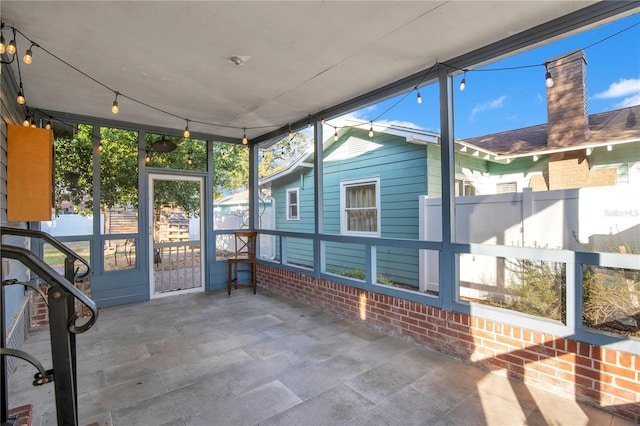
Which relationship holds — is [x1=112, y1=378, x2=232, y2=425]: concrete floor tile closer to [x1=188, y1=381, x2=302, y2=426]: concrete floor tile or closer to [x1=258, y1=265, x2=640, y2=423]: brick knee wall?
[x1=188, y1=381, x2=302, y2=426]: concrete floor tile

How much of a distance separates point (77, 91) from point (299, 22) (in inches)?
115

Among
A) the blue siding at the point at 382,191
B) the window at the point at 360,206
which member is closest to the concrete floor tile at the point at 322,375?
the blue siding at the point at 382,191

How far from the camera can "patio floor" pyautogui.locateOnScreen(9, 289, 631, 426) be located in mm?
2178

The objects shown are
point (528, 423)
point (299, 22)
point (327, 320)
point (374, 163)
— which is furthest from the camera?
point (374, 163)

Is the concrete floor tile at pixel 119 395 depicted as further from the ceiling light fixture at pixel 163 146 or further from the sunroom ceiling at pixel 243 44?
the ceiling light fixture at pixel 163 146

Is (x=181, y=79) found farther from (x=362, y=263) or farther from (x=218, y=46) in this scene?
(x=362, y=263)

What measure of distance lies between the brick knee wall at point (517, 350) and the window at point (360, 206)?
89.0 inches

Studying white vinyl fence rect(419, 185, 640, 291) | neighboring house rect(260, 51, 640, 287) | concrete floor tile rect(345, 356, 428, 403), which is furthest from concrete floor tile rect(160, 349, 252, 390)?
white vinyl fence rect(419, 185, 640, 291)

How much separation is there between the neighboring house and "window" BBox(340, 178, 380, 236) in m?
0.02

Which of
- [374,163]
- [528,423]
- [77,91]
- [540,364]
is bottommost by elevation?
[528,423]

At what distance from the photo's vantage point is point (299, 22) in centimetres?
247

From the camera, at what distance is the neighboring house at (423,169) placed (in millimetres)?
2912

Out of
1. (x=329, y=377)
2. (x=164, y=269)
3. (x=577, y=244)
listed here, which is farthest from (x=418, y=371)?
(x=164, y=269)

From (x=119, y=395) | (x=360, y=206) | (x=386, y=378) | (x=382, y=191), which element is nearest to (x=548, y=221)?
(x=386, y=378)
